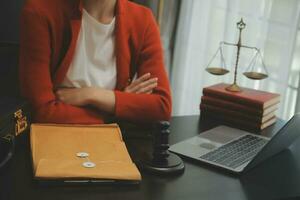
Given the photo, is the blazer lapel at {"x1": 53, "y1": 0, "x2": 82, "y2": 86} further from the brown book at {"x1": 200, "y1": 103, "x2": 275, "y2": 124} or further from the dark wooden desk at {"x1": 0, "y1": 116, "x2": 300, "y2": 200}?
the brown book at {"x1": 200, "y1": 103, "x2": 275, "y2": 124}

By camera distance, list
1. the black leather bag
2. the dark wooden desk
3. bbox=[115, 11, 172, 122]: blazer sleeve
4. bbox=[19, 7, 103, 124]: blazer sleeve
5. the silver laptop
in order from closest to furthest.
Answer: the dark wooden desk, the black leather bag, the silver laptop, bbox=[19, 7, 103, 124]: blazer sleeve, bbox=[115, 11, 172, 122]: blazer sleeve

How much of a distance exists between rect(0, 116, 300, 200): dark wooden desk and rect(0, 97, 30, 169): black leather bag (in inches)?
1.3

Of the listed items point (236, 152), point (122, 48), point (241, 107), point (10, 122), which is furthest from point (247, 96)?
point (10, 122)

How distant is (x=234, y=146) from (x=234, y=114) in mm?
258

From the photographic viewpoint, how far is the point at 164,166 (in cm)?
121

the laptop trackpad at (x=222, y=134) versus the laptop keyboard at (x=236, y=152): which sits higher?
the laptop trackpad at (x=222, y=134)

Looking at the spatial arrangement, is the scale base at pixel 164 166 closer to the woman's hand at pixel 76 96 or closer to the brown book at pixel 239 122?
the woman's hand at pixel 76 96

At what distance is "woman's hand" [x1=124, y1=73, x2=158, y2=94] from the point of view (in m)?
1.60

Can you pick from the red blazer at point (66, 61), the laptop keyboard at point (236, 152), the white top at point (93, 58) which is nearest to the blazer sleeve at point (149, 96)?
the red blazer at point (66, 61)

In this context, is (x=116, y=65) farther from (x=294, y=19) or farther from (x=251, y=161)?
(x=294, y=19)

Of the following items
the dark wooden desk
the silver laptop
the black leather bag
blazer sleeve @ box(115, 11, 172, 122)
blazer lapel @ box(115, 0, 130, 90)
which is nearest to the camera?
the dark wooden desk

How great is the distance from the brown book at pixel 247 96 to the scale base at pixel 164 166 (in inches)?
19.6

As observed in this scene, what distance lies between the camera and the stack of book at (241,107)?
64.6 inches

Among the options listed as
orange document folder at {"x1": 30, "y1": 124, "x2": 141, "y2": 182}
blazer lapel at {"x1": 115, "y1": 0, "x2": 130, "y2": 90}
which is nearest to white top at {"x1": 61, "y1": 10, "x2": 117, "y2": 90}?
blazer lapel at {"x1": 115, "y1": 0, "x2": 130, "y2": 90}
